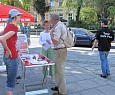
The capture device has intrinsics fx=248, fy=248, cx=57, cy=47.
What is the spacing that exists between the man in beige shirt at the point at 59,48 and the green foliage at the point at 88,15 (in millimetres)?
30229

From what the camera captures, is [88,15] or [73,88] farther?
[88,15]

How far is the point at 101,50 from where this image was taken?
744 cm

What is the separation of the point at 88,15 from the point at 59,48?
3151cm

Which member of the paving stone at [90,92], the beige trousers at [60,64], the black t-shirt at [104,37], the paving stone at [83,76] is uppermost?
the black t-shirt at [104,37]

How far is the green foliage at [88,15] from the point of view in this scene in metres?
35.5

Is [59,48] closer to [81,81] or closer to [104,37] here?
[81,81]

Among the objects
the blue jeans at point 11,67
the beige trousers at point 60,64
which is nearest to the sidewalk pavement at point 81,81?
the beige trousers at point 60,64

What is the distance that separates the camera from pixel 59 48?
18.3ft

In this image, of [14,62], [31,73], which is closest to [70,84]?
[31,73]

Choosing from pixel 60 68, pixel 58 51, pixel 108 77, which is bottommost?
pixel 108 77

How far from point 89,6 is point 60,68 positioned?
3117cm

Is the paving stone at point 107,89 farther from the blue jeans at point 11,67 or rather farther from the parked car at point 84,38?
the parked car at point 84,38

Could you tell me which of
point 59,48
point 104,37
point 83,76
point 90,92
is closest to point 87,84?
point 90,92

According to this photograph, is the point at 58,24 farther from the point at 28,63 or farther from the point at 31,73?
the point at 31,73
